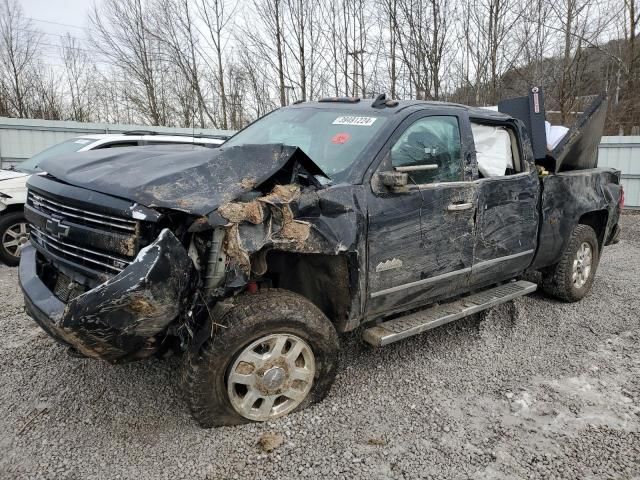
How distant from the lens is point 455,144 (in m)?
3.51

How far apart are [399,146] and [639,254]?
19.8 feet

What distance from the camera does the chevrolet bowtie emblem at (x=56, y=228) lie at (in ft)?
8.58

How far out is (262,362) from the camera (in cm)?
263

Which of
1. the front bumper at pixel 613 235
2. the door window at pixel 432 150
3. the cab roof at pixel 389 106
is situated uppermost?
the cab roof at pixel 389 106

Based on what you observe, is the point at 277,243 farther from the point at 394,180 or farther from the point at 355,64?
the point at 355,64

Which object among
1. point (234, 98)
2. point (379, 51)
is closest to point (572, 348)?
point (379, 51)

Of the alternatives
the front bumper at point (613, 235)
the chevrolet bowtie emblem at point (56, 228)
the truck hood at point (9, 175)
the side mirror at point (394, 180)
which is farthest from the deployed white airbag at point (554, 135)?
the truck hood at point (9, 175)

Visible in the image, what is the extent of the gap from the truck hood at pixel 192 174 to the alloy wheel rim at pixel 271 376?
2.84 feet

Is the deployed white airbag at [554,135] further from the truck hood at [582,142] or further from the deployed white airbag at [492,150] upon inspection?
the deployed white airbag at [492,150]

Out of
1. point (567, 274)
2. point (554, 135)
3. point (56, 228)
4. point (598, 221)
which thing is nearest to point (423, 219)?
point (56, 228)

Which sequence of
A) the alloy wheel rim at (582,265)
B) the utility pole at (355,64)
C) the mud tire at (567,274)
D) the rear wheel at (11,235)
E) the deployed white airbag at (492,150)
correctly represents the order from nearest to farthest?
1. the deployed white airbag at (492,150)
2. the mud tire at (567,274)
3. the alloy wheel rim at (582,265)
4. the rear wheel at (11,235)
5. the utility pole at (355,64)

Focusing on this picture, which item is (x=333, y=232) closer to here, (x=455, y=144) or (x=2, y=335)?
(x=455, y=144)

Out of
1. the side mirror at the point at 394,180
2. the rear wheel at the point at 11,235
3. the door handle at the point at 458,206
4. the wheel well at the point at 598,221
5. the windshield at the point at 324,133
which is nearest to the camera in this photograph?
the side mirror at the point at 394,180

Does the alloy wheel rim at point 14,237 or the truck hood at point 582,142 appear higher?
the truck hood at point 582,142
